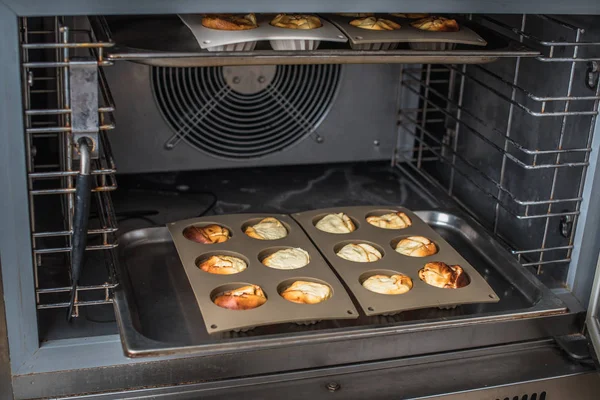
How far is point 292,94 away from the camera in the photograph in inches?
72.3

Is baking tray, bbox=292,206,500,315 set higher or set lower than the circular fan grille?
lower

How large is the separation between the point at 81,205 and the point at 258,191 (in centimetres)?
71

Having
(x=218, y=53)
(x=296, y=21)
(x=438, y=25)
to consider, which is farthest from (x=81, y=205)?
(x=438, y=25)

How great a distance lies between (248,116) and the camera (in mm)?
1841

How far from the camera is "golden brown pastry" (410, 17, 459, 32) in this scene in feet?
4.59

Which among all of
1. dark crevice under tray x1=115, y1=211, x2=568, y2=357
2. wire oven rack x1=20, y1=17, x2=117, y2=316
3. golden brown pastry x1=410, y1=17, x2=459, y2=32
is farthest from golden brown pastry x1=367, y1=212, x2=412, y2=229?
wire oven rack x1=20, y1=17, x2=117, y2=316

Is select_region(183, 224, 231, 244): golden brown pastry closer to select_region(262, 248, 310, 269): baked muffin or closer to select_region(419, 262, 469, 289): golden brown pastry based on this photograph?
select_region(262, 248, 310, 269): baked muffin

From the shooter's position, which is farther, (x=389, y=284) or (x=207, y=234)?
(x=207, y=234)

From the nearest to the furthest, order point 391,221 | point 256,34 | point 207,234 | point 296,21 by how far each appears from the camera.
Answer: point 256,34 < point 296,21 < point 207,234 < point 391,221

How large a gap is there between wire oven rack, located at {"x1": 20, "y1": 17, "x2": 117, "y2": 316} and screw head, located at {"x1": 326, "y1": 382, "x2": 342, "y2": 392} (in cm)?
39

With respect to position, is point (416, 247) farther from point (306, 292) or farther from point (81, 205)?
point (81, 205)

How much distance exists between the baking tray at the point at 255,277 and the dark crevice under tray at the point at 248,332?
30mm

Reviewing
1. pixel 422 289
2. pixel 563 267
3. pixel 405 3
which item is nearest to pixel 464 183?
pixel 563 267

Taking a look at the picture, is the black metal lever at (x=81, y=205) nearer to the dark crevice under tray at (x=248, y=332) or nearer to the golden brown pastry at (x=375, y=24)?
the dark crevice under tray at (x=248, y=332)
